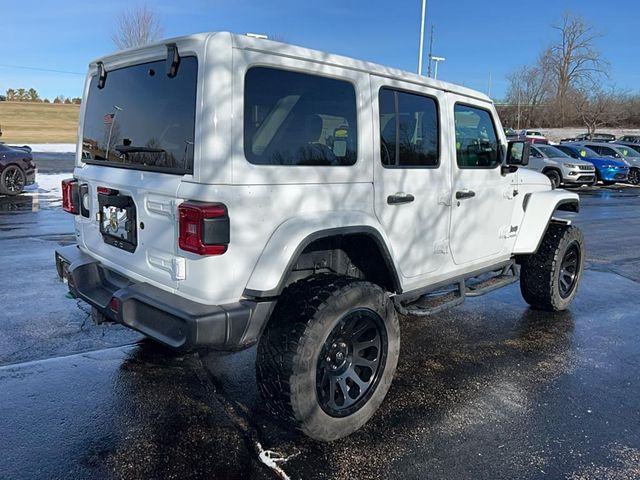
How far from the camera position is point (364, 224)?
10.5ft

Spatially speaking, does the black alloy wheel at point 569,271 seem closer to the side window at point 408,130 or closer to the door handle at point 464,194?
the door handle at point 464,194

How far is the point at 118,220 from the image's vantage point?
11.1 feet

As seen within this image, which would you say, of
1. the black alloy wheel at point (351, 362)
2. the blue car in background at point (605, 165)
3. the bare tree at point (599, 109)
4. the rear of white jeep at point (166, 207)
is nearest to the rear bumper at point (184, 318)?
the rear of white jeep at point (166, 207)

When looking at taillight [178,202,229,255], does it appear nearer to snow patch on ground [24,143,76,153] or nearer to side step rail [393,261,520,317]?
side step rail [393,261,520,317]

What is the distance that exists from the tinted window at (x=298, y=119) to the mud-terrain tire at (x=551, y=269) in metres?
2.94

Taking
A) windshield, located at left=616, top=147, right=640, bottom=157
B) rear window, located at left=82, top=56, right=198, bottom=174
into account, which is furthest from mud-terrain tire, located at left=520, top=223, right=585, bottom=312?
windshield, located at left=616, top=147, right=640, bottom=157

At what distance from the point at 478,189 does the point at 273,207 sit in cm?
Result: 221

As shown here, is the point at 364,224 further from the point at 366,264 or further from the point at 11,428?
the point at 11,428

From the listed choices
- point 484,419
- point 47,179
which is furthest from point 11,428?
point 47,179

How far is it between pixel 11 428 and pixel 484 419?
2904mm

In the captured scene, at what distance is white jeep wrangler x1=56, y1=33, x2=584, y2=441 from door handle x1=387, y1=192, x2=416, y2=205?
14mm

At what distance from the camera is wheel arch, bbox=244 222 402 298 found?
2824mm

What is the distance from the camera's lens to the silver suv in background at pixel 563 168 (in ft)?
65.8

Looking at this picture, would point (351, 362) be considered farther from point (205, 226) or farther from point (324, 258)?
point (205, 226)
